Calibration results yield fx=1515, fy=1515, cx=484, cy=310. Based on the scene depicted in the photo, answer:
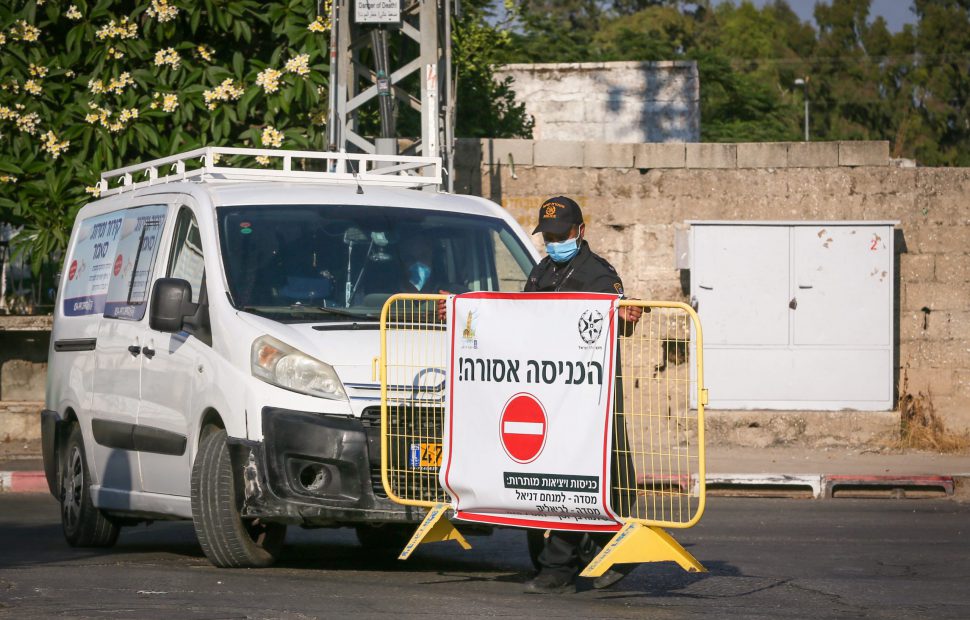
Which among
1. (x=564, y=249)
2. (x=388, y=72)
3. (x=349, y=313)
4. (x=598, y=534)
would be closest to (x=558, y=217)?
(x=564, y=249)

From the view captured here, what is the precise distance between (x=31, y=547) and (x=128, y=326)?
1.65m

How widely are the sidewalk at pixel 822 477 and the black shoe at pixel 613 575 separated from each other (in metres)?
5.17

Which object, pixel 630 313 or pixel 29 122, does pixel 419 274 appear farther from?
pixel 29 122

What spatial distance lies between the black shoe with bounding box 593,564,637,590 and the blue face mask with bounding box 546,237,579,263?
1.48 m

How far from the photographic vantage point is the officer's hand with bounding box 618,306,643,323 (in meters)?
6.59

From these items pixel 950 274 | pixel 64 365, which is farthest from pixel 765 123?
pixel 64 365

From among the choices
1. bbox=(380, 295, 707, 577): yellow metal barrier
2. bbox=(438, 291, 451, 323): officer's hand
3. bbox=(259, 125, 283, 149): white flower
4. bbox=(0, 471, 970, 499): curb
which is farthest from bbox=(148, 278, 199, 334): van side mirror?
bbox=(259, 125, 283, 149): white flower

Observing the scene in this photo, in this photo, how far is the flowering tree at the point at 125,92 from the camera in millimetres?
14625

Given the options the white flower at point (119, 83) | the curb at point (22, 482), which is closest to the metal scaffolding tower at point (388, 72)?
the white flower at point (119, 83)

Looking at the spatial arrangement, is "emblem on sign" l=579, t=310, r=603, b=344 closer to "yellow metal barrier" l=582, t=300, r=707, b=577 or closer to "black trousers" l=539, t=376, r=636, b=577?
"yellow metal barrier" l=582, t=300, r=707, b=577

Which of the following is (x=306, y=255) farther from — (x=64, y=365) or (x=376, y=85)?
(x=376, y=85)

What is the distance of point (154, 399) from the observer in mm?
8219

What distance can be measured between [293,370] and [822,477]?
6.79 metres

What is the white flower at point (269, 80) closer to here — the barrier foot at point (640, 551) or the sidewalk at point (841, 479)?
the sidewalk at point (841, 479)
